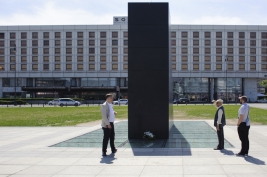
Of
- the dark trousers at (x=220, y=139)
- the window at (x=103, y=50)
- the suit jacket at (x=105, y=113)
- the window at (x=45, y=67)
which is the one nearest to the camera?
the suit jacket at (x=105, y=113)

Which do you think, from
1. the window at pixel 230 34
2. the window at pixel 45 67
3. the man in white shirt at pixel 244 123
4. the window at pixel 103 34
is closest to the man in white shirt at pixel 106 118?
the man in white shirt at pixel 244 123

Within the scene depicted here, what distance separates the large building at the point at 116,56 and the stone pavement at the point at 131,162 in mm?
70693

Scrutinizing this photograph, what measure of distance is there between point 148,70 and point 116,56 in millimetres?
69153

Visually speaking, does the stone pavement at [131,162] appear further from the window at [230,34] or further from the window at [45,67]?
the window at [230,34]

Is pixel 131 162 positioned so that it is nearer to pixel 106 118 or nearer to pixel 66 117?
pixel 106 118

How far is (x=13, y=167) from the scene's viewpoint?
8523 mm

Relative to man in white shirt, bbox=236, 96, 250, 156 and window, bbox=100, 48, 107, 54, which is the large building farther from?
man in white shirt, bbox=236, 96, 250, 156

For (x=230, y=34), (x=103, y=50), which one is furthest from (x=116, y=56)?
(x=230, y=34)

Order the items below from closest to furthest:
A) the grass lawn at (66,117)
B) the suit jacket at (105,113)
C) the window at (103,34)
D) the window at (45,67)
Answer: the suit jacket at (105,113) → the grass lawn at (66,117) → the window at (103,34) → the window at (45,67)

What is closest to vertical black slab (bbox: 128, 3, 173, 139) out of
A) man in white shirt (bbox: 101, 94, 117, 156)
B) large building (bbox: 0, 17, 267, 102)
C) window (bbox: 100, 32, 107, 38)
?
man in white shirt (bbox: 101, 94, 117, 156)

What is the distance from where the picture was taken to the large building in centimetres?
8181

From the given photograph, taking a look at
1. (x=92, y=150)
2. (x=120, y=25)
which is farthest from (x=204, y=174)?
(x=120, y=25)

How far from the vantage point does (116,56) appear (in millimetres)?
82938

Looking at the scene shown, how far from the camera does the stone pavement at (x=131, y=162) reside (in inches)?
304
